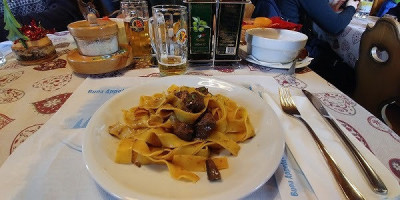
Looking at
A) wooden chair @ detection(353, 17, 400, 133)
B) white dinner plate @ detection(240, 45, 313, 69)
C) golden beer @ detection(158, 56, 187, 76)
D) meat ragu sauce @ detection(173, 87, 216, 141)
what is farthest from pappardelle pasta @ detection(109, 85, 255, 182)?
wooden chair @ detection(353, 17, 400, 133)

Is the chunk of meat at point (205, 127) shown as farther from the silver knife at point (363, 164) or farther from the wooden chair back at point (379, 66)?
the wooden chair back at point (379, 66)

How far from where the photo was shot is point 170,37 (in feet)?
2.86

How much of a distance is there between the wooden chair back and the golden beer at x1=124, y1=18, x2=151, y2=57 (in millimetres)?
1203

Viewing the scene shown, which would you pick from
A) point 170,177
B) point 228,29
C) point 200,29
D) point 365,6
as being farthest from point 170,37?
point 365,6

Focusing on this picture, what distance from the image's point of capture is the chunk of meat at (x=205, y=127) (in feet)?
1.62

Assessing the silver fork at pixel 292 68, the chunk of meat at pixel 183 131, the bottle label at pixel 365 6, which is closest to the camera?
the chunk of meat at pixel 183 131

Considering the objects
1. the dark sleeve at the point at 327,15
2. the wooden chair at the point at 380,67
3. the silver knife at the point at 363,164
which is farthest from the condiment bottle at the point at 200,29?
the dark sleeve at the point at 327,15

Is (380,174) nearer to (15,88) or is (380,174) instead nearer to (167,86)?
(167,86)

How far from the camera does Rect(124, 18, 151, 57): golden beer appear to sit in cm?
91

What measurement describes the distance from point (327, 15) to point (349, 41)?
0.89ft

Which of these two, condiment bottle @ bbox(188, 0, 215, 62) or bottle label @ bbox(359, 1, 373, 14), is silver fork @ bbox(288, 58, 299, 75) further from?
bottle label @ bbox(359, 1, 373, 14)

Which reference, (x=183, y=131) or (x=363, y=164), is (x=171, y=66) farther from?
(x=363, y=164)

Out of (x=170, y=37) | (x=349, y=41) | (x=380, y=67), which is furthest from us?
(x=349, y=41)

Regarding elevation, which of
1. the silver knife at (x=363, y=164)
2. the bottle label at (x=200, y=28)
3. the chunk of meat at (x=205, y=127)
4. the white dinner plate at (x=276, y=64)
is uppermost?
the bottle label at (x=200, y=28)
